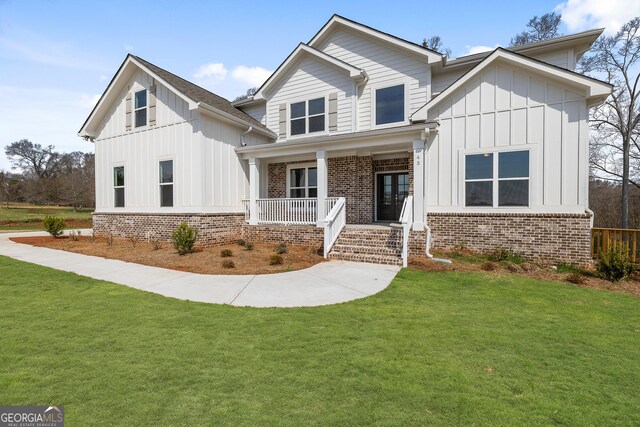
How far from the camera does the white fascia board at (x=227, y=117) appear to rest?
1127cm

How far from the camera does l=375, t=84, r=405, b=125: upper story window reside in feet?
39.7

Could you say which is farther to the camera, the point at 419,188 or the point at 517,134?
the point at 419,188

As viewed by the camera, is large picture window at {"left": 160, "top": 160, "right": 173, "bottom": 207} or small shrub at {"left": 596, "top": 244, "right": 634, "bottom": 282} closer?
small shrub at {"left": 596, "top": 244, "right": 634, "bottom": 282}

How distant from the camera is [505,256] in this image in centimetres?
903

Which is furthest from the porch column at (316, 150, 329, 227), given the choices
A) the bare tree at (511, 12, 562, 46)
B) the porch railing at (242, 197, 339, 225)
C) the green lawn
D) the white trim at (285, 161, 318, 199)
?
the bare tree at (511, 12, 562, 46)

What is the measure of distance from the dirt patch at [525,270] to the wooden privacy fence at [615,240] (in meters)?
0.58

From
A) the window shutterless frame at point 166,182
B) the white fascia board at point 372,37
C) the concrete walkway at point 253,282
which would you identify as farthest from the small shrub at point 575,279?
the window shutterless frame at point 166,182

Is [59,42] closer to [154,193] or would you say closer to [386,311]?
[154,193]

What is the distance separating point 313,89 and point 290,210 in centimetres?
554

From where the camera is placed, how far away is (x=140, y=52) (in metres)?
12.9

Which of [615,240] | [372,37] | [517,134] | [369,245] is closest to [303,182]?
[369,245]

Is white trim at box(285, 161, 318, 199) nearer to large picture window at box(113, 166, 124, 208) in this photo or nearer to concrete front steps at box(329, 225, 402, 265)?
concrete front steps at box(329, 225, 402, 265)

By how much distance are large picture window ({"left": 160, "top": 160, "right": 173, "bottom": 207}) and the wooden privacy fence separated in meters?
14.1

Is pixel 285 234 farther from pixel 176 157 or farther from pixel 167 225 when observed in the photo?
pixel 176 157
